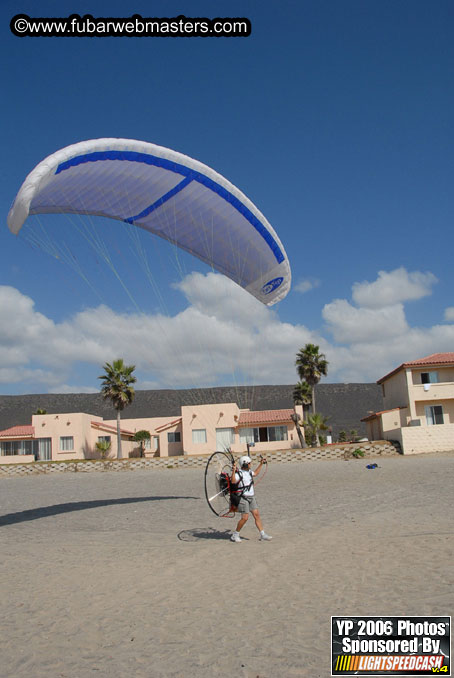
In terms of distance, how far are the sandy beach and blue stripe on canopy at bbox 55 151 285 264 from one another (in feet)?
21.4

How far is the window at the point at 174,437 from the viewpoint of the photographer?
37.8 meters

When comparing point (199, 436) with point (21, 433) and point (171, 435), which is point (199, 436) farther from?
point (21, 433)

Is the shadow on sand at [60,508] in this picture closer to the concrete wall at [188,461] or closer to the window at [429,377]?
the concrete wall at [188,461]

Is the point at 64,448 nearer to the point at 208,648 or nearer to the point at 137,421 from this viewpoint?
the point at 137,421

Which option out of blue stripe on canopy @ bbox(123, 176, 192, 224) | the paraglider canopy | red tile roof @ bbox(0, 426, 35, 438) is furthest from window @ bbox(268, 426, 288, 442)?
blue stripe on canopy @ bbox(123, 176, 192, 224)

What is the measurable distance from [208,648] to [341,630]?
1204mm

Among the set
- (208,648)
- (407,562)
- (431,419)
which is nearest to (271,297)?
(407,562)

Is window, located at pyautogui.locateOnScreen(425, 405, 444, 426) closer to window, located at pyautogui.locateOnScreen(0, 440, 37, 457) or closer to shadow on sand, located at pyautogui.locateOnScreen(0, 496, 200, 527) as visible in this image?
shadow on sand, located at pyautogui.locateOnScreen(0, 496, 200, 527)

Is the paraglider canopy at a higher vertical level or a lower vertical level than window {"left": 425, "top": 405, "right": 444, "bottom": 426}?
higher

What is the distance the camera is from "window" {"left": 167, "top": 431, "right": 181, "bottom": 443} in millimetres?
37812

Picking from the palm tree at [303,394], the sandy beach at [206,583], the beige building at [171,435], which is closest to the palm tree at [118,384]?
the beige building at [171,435]

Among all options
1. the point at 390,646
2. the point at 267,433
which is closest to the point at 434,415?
the point at 267,433

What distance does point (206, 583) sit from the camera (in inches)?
263

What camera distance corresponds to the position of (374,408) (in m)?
70.8
